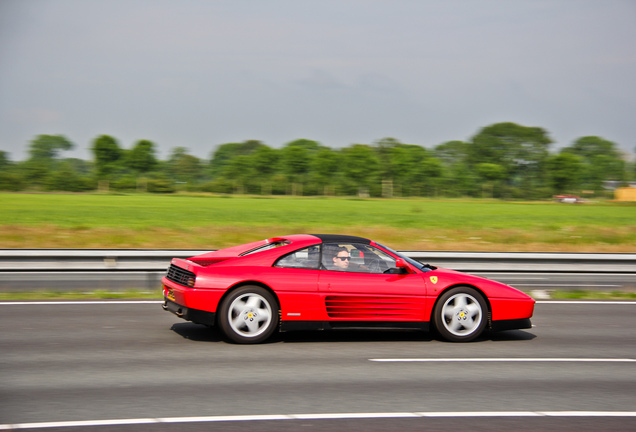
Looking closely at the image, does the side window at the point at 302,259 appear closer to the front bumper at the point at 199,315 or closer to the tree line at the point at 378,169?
the front bumper at the point at 199,315

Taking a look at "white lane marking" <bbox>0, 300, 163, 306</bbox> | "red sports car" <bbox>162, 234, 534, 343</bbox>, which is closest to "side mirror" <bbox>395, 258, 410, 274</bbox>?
"red sports car" <bbox>162, 234, 534, 343</bbox>

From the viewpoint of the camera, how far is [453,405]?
5.08 meters

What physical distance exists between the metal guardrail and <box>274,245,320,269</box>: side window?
4.64 m

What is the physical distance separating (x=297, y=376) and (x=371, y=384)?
28.5 inches

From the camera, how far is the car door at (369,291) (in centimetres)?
702

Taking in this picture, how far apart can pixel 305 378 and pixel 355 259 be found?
1947 millimetres

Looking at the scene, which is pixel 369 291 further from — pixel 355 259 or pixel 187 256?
pixel 187 256

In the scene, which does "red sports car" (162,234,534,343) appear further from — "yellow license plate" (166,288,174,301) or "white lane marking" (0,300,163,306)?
"white lane marking" (0,300,163,306)

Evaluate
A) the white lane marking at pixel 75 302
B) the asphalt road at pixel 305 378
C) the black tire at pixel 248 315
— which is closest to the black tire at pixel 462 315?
the asphalt road at pixel 305 378

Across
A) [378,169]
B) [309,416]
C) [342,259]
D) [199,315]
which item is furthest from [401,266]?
[378,169]

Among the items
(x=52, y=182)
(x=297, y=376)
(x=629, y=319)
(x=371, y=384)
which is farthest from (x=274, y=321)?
(x=52, y=182)

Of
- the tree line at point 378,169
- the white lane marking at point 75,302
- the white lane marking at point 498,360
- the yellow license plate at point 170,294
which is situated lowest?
the white lane marking at point 498,360

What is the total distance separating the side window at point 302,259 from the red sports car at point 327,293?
0.04 feet

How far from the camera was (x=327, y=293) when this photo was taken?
698 centimetres
